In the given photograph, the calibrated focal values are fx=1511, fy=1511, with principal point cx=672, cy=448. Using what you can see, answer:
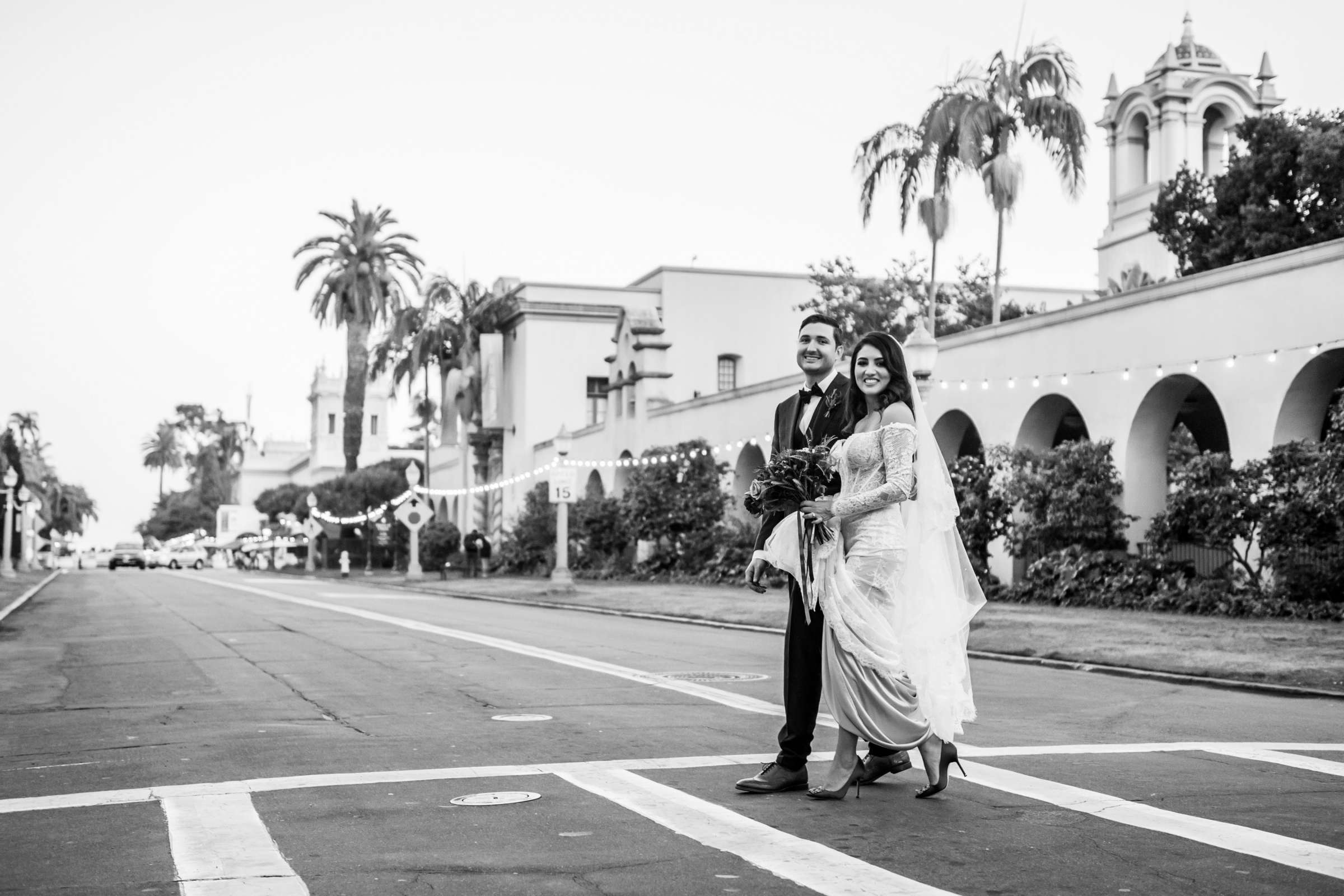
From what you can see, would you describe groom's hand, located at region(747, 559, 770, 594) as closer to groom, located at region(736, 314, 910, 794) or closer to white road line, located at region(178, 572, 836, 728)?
groom, located at region(736, 314, 910, 794)

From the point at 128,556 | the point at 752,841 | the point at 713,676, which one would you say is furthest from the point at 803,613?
the point at 128,556

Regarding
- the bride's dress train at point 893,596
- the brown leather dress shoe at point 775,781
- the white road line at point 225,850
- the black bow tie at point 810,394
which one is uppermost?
the black bow tie at point 810,394

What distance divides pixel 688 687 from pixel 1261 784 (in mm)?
5575

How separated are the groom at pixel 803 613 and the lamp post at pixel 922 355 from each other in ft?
31.9

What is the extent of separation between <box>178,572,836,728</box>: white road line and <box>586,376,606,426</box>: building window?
1287 inches

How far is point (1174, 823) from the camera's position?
6.31 meters

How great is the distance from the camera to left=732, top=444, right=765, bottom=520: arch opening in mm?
39469

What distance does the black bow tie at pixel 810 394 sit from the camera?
7672mm

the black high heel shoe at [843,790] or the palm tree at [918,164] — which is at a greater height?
the palm tree at [918,164]

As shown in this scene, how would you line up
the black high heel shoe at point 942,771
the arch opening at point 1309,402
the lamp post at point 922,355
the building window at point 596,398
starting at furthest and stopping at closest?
the building window at point 596,398, the arch opening at point 1309,402, the lamp post at point 922,355, the black high heel shoe at point 942,771

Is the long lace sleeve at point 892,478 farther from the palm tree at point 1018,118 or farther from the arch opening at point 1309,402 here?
the palm tree at point 1018,118

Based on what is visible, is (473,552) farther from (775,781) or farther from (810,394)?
(775,781)

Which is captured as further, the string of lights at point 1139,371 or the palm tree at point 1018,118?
the palm tree at point 1018,118

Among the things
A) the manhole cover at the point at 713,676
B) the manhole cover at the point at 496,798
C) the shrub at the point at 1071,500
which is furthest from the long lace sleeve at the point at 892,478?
the shrub at the point at 1071,500
